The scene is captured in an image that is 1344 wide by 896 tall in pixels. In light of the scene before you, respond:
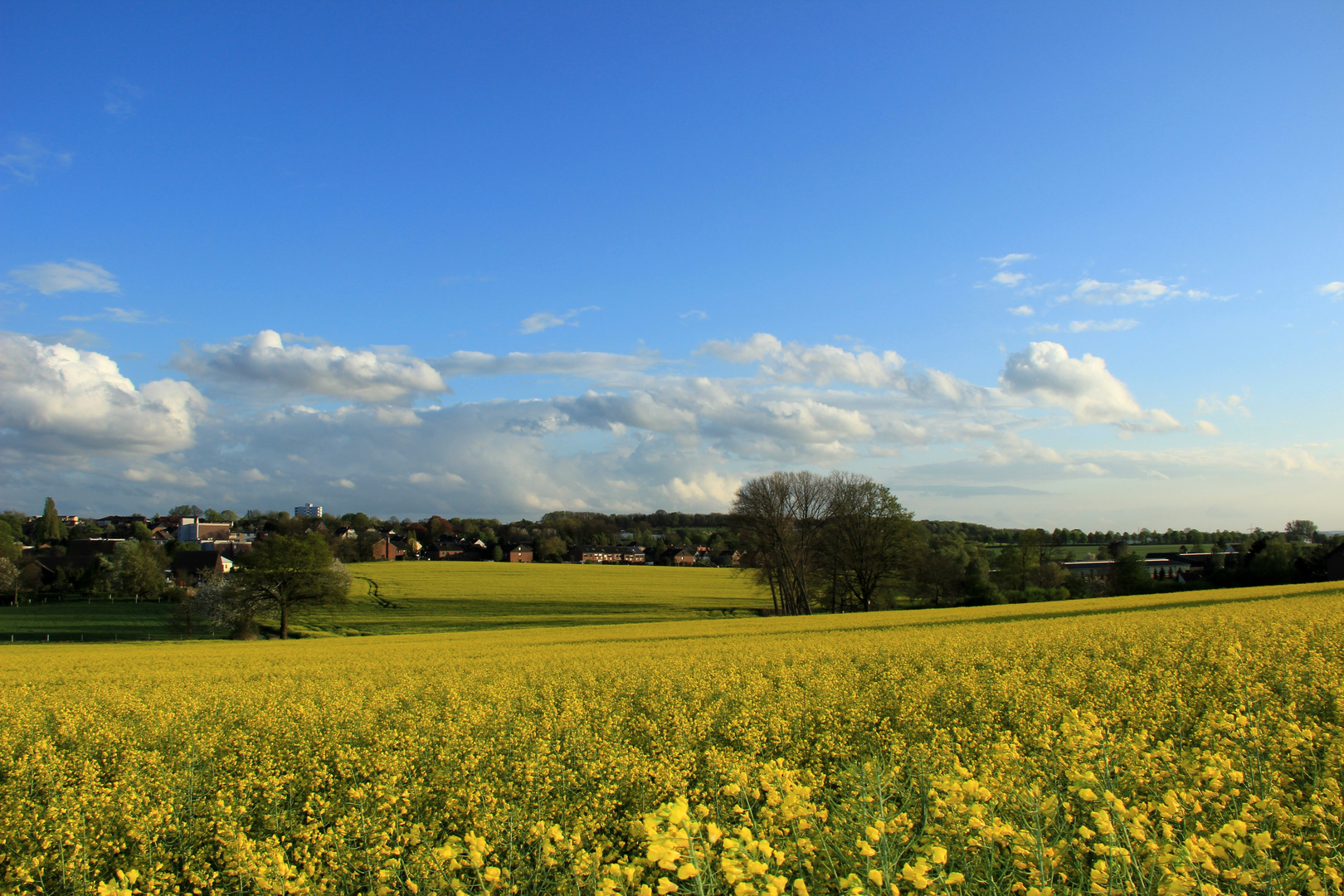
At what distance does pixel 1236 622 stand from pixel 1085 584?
56.7 metres

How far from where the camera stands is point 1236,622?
16.6 m

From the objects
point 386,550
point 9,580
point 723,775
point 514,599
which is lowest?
point 514,599

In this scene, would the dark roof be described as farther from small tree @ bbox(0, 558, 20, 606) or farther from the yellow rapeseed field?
the yellow rapeseed field

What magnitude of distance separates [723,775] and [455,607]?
163 feet

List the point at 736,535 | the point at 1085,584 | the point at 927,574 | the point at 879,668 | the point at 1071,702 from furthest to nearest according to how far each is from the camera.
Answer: the point at 1085,584, the point at 927,574, the point at 736,535, the point at 879,668, the point at 1071,702

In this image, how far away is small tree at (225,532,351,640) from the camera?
44.1 meters

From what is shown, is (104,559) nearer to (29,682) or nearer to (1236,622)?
(29,682)

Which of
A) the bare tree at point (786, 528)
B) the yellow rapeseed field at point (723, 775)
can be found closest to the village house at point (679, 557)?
the bare tree at point (786, 528)

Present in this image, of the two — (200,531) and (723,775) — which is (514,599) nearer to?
(723,775)

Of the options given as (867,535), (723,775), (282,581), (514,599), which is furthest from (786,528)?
(723,775)

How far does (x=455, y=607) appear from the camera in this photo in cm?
5234

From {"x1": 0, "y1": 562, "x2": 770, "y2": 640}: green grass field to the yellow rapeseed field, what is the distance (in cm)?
3158

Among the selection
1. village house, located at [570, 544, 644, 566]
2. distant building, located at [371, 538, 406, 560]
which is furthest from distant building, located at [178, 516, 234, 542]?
village house, located at [570, 544, 644, 566]

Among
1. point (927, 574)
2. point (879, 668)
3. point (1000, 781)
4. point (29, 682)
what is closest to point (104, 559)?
point (29, 682)
